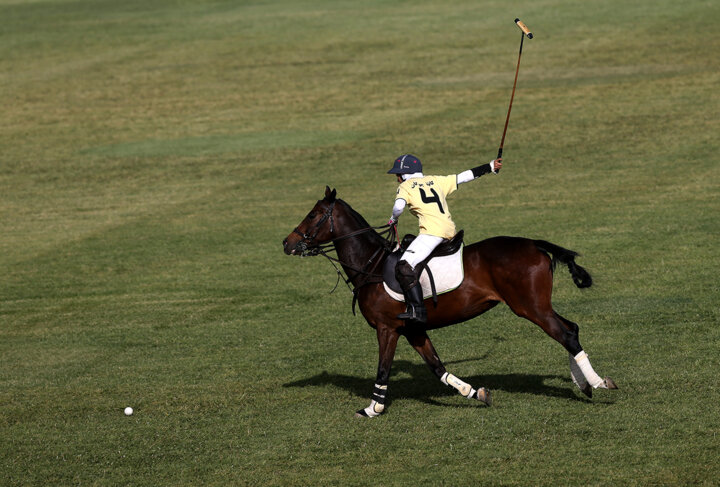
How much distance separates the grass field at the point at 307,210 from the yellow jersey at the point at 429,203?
94.9 inches

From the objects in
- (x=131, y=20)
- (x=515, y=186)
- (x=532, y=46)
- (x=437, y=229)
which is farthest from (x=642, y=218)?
(x=131, y=20)

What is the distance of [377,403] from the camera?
12.5 m

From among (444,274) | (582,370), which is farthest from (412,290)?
(582,370)

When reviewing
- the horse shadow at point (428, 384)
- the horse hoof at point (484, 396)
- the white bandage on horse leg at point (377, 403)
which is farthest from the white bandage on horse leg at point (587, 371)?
the white bandage on horse leg at point (377, 403)

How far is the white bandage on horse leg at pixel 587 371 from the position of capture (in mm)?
12086

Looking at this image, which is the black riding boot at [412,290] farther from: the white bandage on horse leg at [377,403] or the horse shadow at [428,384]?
the horse shadow at [428,384]

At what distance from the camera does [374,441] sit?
37.7 ft

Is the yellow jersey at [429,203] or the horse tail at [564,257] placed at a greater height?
the yellow jersey at [429,203]

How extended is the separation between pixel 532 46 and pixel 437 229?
3502 centimetres

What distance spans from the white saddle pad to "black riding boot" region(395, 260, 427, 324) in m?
0.12

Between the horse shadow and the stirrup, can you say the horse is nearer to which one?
the stirrup

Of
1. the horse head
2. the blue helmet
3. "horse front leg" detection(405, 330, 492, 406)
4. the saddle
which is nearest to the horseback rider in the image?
the blue helmet

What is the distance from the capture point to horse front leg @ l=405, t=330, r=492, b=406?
12461mm

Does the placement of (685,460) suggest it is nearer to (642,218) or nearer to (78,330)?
(78,330)
